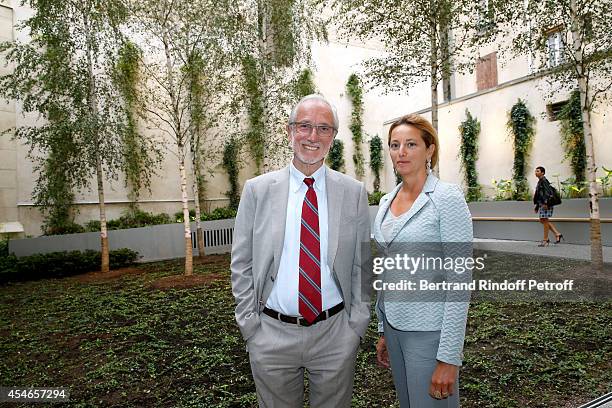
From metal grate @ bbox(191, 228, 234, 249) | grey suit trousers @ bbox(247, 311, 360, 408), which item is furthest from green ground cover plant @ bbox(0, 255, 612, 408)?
metal grate @ bbox(191, 228, 234, 249)

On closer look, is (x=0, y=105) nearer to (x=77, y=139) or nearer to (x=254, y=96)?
(x=77, y=139)

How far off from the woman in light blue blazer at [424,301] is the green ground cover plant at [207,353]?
1.62 metres

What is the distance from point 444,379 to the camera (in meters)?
1.60

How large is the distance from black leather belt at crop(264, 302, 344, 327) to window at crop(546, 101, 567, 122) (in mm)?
12977

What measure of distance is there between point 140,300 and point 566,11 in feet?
29.6

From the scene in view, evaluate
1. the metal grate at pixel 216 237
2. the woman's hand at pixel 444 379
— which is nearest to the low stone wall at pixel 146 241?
the metal grate at pixel 216 237

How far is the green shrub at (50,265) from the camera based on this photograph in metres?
9.52

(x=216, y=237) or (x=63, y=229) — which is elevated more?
(x=63, y=229)

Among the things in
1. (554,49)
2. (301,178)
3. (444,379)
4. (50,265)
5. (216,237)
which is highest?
(554,49)

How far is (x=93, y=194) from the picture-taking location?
1309cm

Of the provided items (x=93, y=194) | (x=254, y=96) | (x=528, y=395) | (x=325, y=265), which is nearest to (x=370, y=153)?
(x=254, y=96)

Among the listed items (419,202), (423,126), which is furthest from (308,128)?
(419,202)

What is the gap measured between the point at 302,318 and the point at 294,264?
0.25 m

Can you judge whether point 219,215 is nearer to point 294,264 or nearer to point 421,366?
point 294,264
